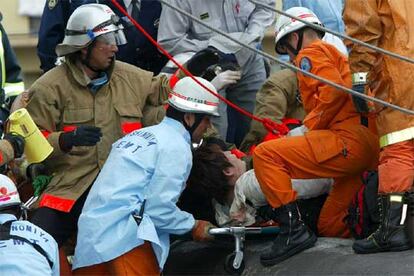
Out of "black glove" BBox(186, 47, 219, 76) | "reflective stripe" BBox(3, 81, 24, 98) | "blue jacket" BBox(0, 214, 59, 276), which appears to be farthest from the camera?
"reflective stripe" BBox(3, 81, 24, 98)

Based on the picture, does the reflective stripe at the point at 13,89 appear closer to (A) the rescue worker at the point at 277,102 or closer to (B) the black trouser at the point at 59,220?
(B) the black trouser at the point at 59,220

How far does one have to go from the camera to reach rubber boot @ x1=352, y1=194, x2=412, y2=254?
8.21 metres

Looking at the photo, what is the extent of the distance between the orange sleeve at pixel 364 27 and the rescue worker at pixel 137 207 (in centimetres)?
121

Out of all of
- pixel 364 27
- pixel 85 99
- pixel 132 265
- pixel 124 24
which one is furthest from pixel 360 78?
pixel 124 24

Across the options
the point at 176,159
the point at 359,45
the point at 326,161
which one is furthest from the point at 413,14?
the point at 176,159

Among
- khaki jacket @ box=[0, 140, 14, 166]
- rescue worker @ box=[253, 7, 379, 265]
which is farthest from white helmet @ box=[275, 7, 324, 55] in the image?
khaki jacket @ box=[0, 140, 14, 166]

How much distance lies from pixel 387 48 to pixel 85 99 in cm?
219

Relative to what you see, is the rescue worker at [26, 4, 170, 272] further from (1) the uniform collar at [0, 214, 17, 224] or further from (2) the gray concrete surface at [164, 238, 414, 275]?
(1) the uniform collar at [0, 214, 17, 224]

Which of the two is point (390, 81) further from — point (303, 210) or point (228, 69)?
point (228, 69)

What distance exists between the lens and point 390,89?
8258 mm

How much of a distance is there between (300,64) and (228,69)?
1385mm

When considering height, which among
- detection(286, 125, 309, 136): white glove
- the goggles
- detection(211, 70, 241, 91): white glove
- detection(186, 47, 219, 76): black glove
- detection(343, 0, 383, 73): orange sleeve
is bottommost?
detection(286, 125, 309, 136): white glove

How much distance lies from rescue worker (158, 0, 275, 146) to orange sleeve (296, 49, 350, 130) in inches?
58.8

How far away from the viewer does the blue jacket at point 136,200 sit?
27.9ft
